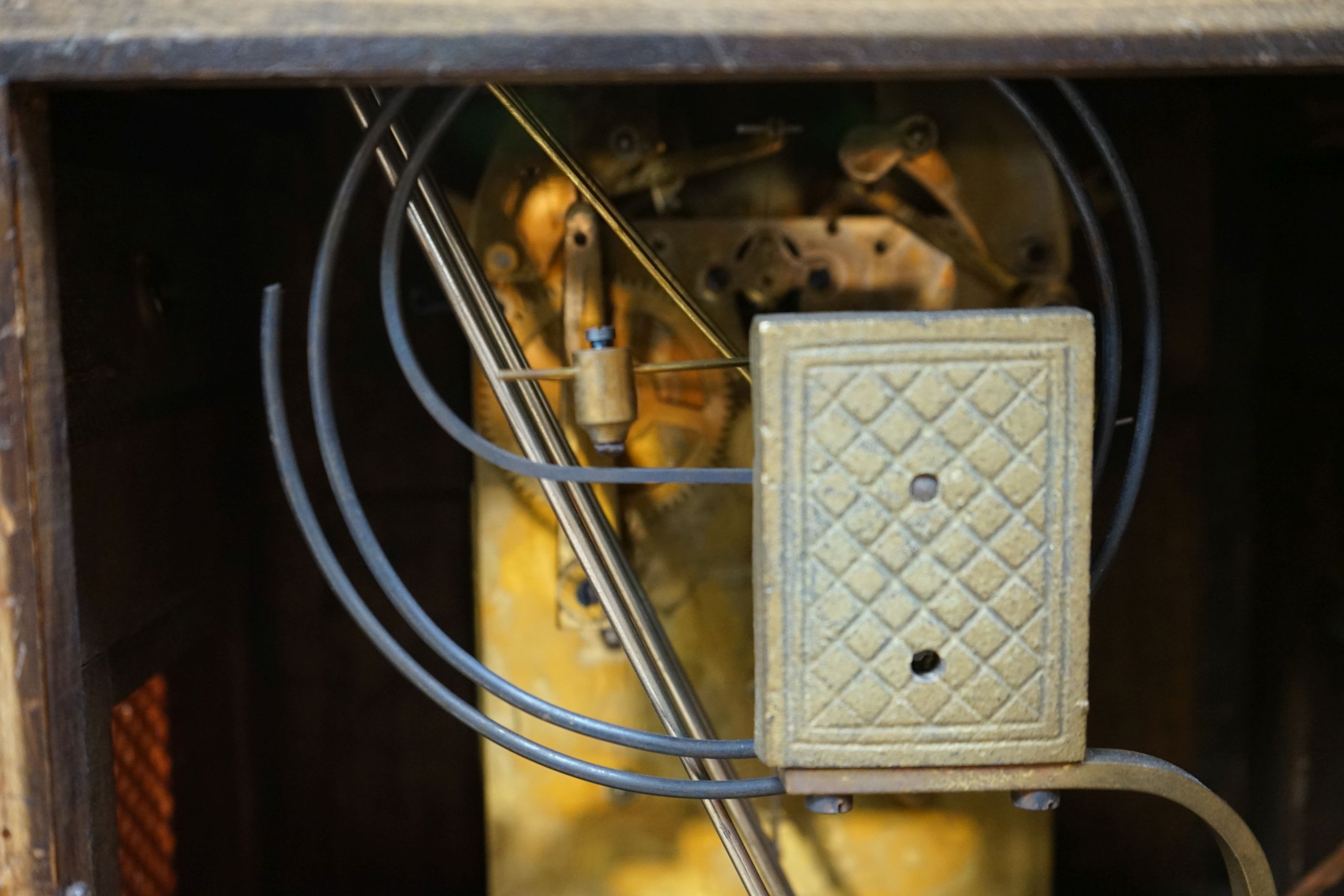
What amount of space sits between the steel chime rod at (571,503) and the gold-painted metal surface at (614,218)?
87 mm

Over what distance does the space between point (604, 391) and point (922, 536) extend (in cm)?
24

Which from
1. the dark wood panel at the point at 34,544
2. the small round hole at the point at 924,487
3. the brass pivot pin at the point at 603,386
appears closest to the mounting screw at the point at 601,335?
the brass pivot pin at the point at 603,386

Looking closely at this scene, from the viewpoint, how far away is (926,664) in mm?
666

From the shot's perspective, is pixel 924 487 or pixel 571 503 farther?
pixel 571 503

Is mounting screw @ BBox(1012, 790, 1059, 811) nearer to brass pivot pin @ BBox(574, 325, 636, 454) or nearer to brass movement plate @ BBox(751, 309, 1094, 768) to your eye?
brass movement plate @ BBox(751, 309, 1094, 768)

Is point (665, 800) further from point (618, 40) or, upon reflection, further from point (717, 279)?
point (618, 40)

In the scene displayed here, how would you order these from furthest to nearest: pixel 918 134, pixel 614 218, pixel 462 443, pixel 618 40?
pixel 918 134 → pixel 614 218 → pixel 462 443 → pixel 618 40

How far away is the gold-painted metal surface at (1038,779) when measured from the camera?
65cm

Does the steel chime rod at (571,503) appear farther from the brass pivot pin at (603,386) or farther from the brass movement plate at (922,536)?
the brass movement plate at (922,536)

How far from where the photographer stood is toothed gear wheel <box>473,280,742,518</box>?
0.99 m

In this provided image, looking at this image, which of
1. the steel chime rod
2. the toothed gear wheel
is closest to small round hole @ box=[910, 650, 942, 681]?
the steel chime rod

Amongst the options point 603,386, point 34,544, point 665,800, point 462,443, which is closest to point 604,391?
point 603,386

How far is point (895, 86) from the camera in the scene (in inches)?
39.4

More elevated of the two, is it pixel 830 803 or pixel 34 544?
pixel 34 544
